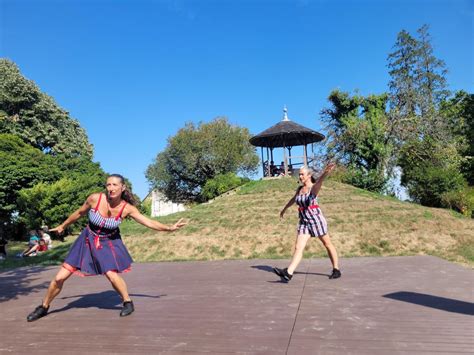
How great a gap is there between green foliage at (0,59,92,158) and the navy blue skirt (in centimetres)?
2705

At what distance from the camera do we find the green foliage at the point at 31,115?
28869mm

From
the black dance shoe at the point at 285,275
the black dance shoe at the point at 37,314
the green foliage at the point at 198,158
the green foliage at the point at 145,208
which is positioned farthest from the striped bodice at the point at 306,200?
the green foliage at the point at 198,158

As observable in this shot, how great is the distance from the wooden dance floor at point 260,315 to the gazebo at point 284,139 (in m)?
15.5

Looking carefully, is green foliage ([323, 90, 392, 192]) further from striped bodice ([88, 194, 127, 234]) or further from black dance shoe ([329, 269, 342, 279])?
striped bodice ([88, 194, 127, 234])

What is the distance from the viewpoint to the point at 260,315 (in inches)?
158

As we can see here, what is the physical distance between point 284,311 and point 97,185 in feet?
70.7

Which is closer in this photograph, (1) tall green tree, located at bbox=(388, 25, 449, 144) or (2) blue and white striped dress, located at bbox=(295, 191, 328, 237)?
(2) blue and white striped dress, located at bbox=(295, 191, 328, 237)

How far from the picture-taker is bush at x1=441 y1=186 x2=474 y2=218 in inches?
645

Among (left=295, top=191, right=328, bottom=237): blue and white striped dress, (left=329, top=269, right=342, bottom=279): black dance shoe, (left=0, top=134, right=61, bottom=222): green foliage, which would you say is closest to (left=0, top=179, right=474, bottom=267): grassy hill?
(left=329, top=269, right=342, bottom=279): black dance shoe

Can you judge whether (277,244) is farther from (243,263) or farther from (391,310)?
(391,310)

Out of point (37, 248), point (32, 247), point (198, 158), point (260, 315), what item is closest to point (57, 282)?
point (260, 315)

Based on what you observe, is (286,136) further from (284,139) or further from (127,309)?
(127,309)

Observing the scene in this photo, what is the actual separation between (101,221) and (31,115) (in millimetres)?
30252

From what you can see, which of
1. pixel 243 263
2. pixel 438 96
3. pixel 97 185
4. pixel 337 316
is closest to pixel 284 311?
pixel 337 316
